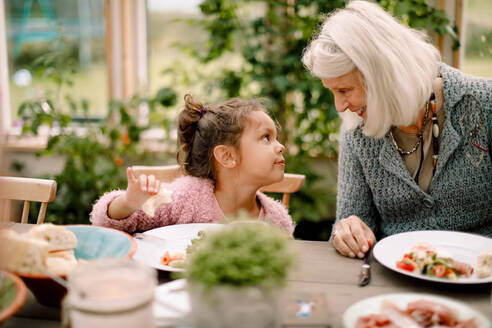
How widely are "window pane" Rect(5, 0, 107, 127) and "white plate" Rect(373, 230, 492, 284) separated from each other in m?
2.89

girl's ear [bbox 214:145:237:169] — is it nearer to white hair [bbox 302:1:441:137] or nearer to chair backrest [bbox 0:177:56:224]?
white hair [bbox 302:1:441:137]

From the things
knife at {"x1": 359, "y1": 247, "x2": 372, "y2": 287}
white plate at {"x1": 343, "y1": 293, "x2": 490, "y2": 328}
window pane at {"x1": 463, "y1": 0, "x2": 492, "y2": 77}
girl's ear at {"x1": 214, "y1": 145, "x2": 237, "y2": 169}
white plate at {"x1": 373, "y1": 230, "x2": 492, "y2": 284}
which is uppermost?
window pane at {"x1": 463, "y1": 0, "x2": 492, "y2": 77}

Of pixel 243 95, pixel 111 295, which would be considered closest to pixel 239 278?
pixel 111 295

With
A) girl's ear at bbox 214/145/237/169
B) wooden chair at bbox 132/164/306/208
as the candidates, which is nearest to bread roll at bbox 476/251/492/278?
wooden chair at bbox 132/164/306/208

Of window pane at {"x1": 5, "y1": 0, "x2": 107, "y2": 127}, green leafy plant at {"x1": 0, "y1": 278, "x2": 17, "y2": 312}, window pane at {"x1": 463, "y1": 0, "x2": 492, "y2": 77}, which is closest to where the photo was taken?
green leafy plant at {"x1": 0, "y1": 278, "x2": 17, "y2": 312}

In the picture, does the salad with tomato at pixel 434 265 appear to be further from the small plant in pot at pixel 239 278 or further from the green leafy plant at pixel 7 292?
the green leafy plant at pixel 7 292

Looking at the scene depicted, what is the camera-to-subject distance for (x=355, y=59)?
1.48 m

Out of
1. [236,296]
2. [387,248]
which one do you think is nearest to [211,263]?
[236,296]

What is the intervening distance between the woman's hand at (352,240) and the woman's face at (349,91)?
421 millimetres

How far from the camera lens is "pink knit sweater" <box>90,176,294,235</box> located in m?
1.43

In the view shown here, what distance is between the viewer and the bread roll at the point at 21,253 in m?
0.91

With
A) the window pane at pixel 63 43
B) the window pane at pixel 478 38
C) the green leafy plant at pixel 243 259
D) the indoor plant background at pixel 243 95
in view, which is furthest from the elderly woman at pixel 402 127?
the window pane at pixel 63 43

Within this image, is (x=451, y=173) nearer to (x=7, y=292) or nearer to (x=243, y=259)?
(x=243, y=259)

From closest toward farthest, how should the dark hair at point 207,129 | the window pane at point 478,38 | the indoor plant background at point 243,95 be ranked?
the dark hair at point 207,129, the indoor plant background at point 243,95, the window pane at point 478,38
